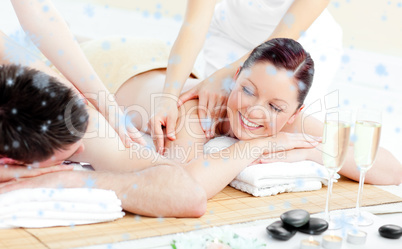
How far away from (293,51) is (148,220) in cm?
83

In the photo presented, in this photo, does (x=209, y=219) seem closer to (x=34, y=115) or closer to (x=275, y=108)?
(x=275, y=108)

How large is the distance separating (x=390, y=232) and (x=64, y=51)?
1.20 metres

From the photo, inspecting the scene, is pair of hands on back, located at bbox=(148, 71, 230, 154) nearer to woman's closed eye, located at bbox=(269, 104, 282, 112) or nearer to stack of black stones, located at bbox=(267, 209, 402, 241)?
woman's closed eye, located at bbox=(269, 104, 282, 112)

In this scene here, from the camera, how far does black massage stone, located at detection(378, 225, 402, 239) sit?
5.68 ft

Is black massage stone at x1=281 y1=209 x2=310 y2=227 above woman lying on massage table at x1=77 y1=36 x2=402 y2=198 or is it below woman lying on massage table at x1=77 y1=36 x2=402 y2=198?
below

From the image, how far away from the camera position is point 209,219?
186 cm

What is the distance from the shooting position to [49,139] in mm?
1597

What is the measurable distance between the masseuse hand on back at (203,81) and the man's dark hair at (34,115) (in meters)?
0.63

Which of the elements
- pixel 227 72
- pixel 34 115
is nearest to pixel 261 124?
pixel 227 72

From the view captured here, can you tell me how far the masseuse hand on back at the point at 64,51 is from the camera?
6.57ft

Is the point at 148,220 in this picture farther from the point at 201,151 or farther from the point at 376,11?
the point at 376,11

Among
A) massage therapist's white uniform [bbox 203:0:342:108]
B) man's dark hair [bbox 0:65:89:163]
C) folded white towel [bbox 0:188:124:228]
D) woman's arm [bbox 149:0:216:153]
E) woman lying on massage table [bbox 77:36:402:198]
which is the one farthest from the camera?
massage therapist's white uniform [bbox 203:0:342:108]

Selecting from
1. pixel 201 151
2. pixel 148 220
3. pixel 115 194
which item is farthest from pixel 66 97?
pixel 201 151

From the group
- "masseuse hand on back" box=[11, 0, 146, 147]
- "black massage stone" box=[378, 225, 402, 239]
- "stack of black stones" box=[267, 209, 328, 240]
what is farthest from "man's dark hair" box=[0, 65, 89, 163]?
"black massage stone" box=[378, 225, 402, 239]
